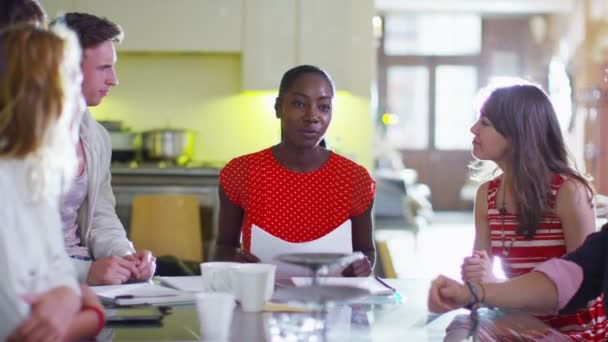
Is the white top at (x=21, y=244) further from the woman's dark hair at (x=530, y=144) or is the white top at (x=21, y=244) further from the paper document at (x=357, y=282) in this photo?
the woman's dark hair at (x=530, y=144)

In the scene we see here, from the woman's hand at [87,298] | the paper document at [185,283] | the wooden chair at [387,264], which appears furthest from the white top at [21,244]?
the wooden chair at [387,264]

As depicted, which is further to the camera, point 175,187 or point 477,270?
point 175,187

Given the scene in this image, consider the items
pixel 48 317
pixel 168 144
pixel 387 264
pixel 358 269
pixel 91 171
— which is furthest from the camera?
pixel 168 144

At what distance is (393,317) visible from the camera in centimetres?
163

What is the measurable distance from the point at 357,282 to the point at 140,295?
45 cm

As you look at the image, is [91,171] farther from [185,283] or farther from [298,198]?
[298,198]

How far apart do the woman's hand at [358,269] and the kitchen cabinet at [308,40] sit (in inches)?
133

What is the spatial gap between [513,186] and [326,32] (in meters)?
3.38

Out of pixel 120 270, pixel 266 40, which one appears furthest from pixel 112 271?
pixel 266 40

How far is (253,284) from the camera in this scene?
1.62 meters

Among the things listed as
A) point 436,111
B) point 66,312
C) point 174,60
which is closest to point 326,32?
point 174,60

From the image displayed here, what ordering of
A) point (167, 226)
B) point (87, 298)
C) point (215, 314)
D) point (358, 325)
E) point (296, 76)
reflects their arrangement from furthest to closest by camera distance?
point (167, 226) → point (296, 76) → point (358, 325) → point (215, 314) → point (87, 298)

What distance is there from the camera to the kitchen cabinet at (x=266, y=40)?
210 inches

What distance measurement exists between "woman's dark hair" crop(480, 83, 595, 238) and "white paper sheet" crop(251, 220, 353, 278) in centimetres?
41
